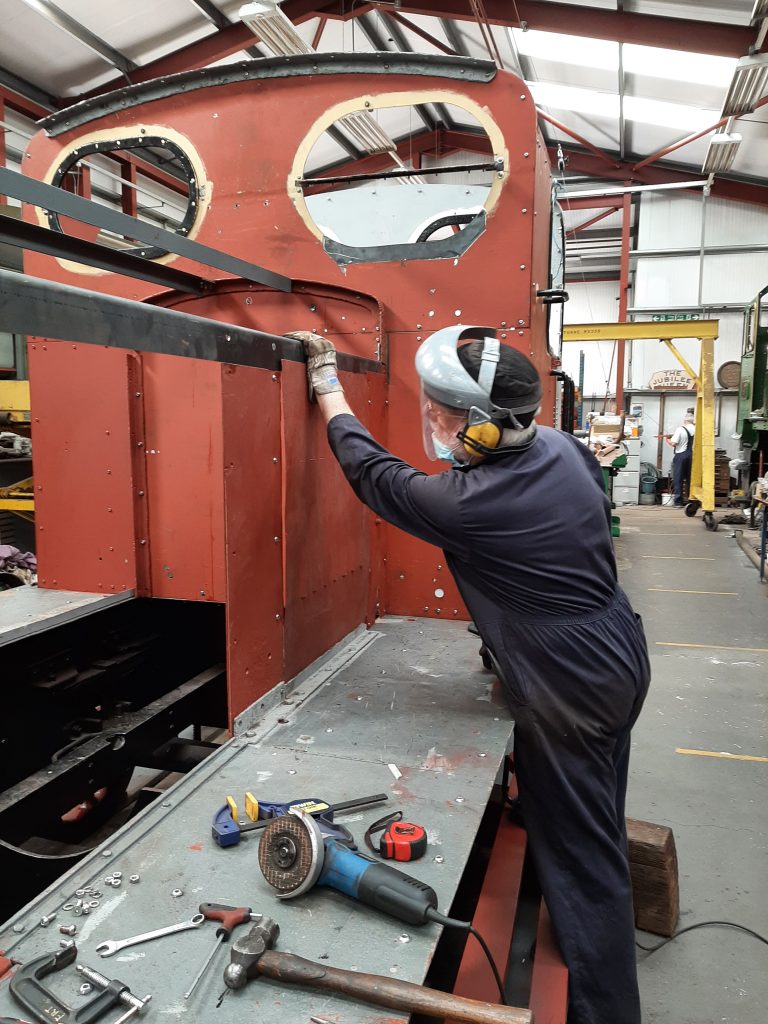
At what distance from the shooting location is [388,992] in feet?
3.45

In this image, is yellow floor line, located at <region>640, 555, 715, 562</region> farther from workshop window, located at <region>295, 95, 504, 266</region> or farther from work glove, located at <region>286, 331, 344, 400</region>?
work glove, located at <region>286, 331, 344, 400</region>

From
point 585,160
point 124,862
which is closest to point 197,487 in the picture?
point 124,862

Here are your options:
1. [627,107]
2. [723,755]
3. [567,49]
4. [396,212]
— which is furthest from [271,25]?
[627,107]

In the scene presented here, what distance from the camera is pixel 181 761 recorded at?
2.46 m

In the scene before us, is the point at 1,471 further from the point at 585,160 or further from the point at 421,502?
the point at 585,160

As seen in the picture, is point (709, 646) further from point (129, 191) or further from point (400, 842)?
point (129, 191)

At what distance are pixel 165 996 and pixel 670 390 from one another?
16271mm

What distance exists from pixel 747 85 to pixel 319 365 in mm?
9006

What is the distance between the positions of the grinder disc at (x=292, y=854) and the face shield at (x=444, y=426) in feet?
3.02

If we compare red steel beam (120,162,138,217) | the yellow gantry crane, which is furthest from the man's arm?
the yellow gantry crane

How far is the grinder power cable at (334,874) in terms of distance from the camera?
123 centimetres

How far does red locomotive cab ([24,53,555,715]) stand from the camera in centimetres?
205

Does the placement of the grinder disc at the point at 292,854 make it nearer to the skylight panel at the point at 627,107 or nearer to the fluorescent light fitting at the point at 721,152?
the skylight panel at the point at 627,107

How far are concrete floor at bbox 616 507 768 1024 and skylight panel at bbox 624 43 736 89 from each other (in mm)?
6668
